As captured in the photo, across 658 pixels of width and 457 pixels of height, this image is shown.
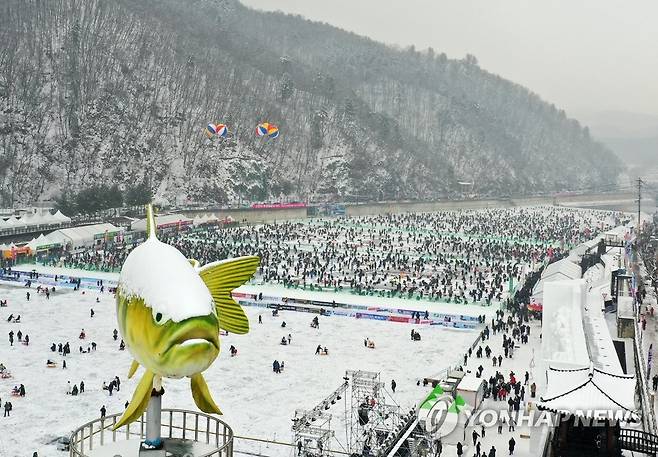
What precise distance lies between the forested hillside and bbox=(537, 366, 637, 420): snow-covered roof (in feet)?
263

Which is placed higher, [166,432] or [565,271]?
[565,271]

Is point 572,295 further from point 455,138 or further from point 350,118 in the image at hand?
point 455,138

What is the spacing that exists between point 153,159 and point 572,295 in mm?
83024

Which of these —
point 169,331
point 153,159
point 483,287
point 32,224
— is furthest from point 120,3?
point 169,331

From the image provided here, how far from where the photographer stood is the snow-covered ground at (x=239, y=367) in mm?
20547

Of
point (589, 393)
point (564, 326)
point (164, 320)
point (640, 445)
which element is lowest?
point (640, 445)

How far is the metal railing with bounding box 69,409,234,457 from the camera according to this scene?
22.5 feet

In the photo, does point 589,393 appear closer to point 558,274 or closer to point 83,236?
point 558,274

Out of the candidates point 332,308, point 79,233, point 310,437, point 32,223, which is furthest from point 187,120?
point 310,437

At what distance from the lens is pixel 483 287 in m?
42.3

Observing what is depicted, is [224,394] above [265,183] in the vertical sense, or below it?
below

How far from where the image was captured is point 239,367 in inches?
1042

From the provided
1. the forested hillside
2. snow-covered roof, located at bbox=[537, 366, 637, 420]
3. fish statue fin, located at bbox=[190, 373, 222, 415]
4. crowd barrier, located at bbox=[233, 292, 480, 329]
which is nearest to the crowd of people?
crowd barrier, located at bbox=[233, 292, 480, 329]

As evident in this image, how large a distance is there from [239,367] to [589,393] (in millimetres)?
16491
